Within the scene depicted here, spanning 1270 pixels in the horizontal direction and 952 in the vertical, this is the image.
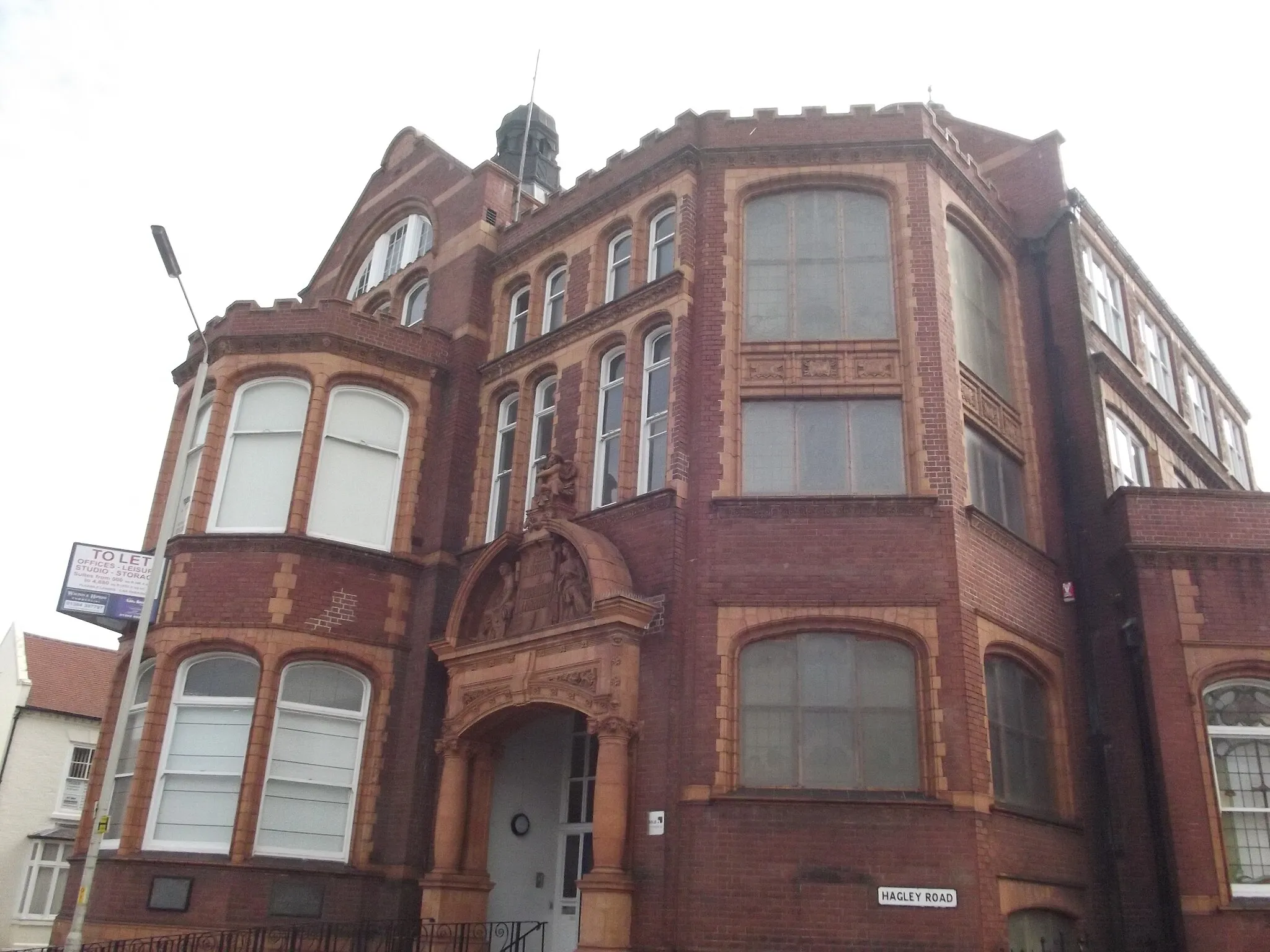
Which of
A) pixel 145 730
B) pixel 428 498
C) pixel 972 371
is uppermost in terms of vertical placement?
pixel 972 371

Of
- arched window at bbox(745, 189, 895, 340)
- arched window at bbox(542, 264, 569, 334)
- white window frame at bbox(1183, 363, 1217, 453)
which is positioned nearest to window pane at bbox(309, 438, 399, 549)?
arched window at bbox(542, 264, 569, 334)

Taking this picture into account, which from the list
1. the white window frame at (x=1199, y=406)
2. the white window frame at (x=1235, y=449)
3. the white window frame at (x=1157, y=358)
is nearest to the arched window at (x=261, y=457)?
the white window frame at (x=1157, y=358)

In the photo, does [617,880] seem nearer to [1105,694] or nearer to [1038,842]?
[1038,842]

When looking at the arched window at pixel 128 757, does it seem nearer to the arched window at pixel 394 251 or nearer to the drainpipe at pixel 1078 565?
the arched window at pixel 394 251

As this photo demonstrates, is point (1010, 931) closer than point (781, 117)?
Yes

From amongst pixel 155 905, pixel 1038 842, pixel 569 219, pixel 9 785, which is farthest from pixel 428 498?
pixel 9 785

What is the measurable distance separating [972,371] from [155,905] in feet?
44.9

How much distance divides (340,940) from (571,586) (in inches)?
228

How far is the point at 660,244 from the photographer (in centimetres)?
1825

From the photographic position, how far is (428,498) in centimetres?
1916

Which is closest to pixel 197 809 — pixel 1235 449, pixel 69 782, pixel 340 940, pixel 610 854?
pixel 340 940

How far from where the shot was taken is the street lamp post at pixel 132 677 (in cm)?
1367

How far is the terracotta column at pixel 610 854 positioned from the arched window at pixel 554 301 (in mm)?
7985

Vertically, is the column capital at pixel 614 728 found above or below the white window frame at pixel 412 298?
below
